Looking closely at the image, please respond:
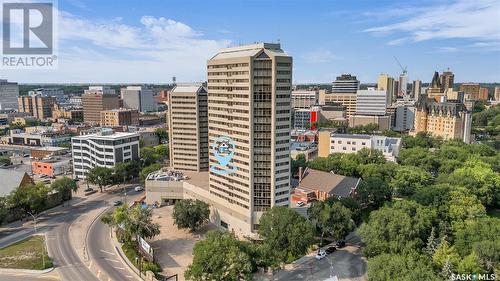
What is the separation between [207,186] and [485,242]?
5678 centimetres

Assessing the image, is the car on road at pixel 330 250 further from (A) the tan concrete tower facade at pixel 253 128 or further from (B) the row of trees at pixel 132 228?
(B) the row of trees at pixel 132 228

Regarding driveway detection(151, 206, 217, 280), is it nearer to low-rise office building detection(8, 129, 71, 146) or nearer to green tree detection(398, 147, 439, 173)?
green tree detection(398, 147, 439, 173)

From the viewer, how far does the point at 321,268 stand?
2388 inches

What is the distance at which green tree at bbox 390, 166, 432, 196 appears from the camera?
92438 millimetres

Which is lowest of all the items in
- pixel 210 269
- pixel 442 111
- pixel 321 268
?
pixel 321 268

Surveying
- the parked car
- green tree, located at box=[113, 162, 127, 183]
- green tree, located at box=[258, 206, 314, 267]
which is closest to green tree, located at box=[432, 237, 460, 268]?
green tree, located at box=[258, 206, 314, 267]

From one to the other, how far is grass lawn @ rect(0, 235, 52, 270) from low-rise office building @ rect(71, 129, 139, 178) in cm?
4526

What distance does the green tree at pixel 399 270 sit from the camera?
4434 cm

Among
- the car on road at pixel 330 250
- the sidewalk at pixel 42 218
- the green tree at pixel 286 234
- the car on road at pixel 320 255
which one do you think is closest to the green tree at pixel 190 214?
the green tree at pixel 286 234

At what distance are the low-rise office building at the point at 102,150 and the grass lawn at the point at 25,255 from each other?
148 ft

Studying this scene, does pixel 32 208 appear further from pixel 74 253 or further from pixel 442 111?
pixel 442 111

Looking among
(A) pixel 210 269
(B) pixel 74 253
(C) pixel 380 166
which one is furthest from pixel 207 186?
(C) pixel 380 166

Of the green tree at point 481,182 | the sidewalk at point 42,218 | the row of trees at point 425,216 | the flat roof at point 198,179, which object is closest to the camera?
the row of trees at point 425,216

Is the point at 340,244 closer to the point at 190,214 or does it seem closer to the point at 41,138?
the point at 190,214
